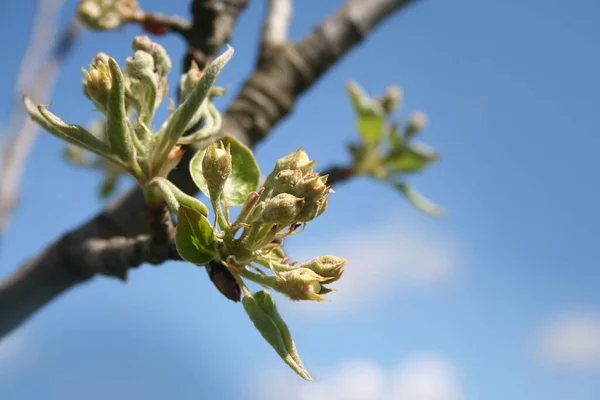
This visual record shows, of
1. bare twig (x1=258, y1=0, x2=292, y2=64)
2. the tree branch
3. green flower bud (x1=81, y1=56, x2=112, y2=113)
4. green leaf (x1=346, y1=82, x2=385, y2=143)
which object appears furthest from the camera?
green leaf (x1=346, y1=82, x2=385, y2=143)

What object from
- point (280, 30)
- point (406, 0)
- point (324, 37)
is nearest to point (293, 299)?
point (324, 37)

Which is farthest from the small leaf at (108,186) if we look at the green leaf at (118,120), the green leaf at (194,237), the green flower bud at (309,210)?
the green flower bud at (309,210)

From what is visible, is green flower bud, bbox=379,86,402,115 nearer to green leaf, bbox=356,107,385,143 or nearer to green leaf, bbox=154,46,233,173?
green leaf, bbox=356,107,385,143

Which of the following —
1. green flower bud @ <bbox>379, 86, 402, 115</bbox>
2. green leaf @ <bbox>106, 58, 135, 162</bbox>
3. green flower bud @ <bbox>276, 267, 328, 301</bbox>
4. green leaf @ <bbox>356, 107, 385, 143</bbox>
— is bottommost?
green flower bud @ <bbox>276, 267, 328, 301</bbox>

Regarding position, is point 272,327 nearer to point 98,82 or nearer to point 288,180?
point 288,180

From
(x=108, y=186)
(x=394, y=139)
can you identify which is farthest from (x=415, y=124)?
(x=108, y=186)

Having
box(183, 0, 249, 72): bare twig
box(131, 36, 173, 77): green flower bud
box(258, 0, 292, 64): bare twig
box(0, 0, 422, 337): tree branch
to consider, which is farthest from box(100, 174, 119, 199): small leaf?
box(131, 36, 173, 77): green flower bud

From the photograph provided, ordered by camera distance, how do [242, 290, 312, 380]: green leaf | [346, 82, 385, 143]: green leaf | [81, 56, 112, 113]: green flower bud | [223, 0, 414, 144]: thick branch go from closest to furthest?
1. [242, 290, 312, 380]: green leaf
2. [81, 56, 112, 113]: green flower bud
3. [223, 0, 414, 144]: thick branch
4. [346, 82, 385, 143]: green leaf
